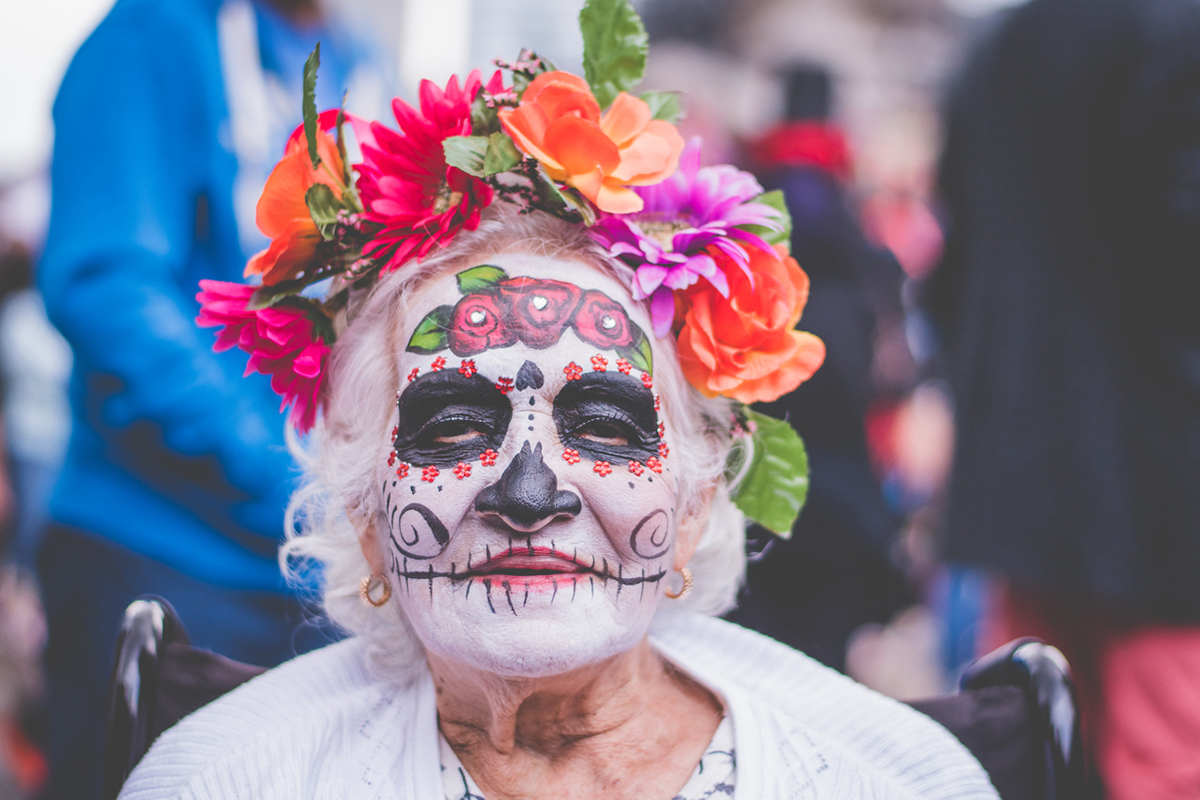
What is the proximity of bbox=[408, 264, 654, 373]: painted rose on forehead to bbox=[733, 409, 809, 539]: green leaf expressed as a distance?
364 millimetres

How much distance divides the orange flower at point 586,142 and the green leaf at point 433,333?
299 mm

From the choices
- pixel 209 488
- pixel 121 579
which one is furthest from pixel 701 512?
pixel 121 579

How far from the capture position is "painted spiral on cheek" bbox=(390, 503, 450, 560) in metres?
1.52

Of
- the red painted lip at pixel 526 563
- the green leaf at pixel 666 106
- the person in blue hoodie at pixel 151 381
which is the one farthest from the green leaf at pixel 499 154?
the person in blue hoodie at pixel 151 381

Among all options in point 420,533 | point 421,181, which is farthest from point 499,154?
point 420,533

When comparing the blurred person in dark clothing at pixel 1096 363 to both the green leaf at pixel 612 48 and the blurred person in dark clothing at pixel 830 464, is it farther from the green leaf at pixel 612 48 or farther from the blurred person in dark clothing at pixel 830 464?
the green leaf at pixel 612 48

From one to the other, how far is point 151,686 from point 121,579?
619 millimetres

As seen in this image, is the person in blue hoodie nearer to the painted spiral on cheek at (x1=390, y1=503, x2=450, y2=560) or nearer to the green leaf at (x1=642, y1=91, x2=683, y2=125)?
the painted spiral on cheek at (x1=390, y1=503, x2=450, y2=560)

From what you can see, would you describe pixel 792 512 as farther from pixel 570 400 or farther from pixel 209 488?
pixel 209 488

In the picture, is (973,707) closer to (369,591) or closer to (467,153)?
(369,591)

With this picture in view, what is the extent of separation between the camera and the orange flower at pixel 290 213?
168 centimetres

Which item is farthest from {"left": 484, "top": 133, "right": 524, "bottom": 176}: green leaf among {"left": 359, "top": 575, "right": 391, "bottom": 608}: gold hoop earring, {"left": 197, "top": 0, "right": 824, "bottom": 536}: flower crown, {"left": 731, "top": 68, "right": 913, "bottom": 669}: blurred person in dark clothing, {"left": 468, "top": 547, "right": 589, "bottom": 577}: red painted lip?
{"left": 731, "top": 68, "right": 913, "bottom": 669}: blurred person in dark clothing

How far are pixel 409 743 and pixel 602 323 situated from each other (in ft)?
2.66

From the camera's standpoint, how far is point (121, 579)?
2.28 meters
